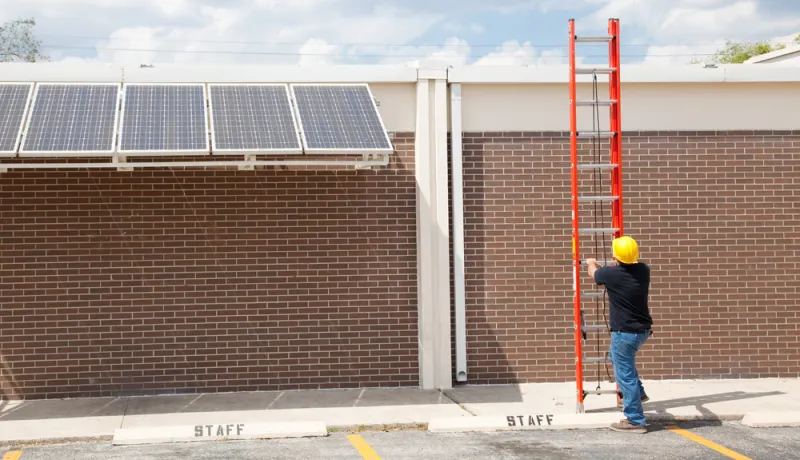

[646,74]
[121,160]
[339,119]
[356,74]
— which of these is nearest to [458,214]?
[339,119]

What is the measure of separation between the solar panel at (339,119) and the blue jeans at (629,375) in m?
3.18

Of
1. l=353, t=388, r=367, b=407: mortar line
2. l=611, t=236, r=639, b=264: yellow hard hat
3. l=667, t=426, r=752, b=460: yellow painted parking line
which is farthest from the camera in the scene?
l=353, t=388, r=367, b=407: mortar line

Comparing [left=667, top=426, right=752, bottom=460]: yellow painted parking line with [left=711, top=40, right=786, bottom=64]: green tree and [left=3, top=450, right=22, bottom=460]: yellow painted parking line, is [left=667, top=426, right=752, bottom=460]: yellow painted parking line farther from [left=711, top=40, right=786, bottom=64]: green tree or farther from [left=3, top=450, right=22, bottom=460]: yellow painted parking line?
[left=711, top=40, right=786, bottom=64]: green tree

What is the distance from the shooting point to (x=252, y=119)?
10.9 meters

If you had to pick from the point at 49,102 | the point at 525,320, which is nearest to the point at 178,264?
the point at 49,102

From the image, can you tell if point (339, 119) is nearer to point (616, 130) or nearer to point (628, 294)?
point (616, 130)

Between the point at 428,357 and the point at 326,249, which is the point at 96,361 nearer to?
the point at 326,249

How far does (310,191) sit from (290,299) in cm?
135

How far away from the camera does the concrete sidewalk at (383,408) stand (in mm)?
9711

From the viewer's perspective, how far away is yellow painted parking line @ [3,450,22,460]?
27.9 feet

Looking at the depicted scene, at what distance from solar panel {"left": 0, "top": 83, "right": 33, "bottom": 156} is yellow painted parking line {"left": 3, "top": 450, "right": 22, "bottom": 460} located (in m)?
3.03

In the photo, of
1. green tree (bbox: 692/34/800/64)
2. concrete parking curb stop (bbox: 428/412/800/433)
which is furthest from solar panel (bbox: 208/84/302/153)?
green tree (bbox: 692/34/800/64)

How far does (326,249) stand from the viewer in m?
11.8

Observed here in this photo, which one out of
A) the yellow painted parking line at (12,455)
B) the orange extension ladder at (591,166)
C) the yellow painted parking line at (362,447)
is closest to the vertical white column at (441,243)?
the orange extension ladder at (591,166)
